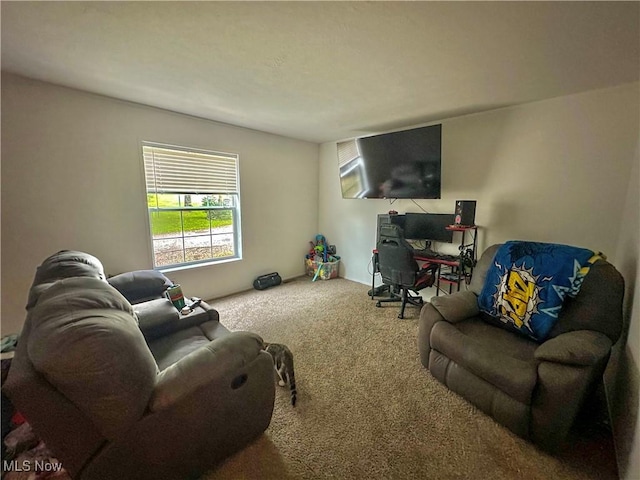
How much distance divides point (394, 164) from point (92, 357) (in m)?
3.21

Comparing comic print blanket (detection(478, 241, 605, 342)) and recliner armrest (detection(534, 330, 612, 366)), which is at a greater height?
comic print blanket (detection(478, 241, 605, 342))

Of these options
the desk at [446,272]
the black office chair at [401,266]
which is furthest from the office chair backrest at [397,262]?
the desk at [446,272]

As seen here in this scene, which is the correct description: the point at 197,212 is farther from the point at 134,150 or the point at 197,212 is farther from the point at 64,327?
the point at 64,327

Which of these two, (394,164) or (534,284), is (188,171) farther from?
(534,284)

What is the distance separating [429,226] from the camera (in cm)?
330

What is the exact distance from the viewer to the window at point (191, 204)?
117 inches

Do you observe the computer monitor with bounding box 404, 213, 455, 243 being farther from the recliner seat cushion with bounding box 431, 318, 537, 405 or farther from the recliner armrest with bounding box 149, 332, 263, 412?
the recliner armrest with bounding box 149, 332, 263, 412

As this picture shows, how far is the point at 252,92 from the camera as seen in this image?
7.72 feet

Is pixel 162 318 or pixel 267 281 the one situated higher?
pixel 162 318

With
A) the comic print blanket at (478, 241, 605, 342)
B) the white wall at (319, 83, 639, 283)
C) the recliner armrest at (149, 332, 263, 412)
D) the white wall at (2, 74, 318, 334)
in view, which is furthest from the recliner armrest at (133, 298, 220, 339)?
the white wall at (319, 83, 639, 283)

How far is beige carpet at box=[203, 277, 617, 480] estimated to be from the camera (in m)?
1.33

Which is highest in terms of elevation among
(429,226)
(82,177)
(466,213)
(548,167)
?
(548,167)

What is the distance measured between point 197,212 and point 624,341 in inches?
160

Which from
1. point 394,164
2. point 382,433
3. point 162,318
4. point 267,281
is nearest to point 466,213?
point 394,164
